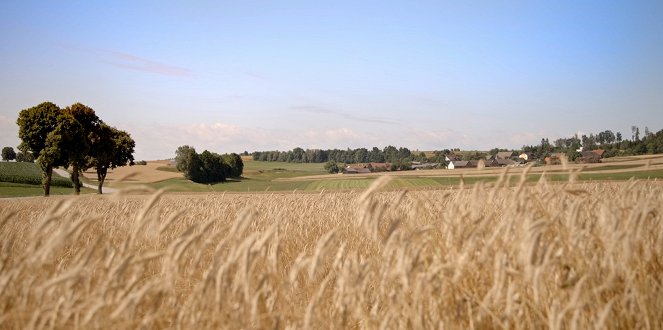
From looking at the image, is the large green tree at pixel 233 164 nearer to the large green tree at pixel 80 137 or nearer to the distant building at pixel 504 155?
the large green tree at pixel 80 137

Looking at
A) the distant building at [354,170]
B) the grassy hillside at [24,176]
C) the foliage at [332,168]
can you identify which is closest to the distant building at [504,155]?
the distant building at [354,170]

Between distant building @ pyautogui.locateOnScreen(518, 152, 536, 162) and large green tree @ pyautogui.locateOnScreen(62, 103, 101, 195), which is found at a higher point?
large green tree @ pyautogui.locateOnScreen(62, 103, 101, 195)

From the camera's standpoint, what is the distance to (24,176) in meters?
66.9

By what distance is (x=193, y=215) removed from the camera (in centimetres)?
945

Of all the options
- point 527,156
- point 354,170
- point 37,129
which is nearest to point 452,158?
point 527,156

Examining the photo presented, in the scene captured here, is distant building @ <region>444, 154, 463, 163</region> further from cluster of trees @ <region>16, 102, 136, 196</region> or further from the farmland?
cluster of trees @ <region>16, 102, 136, 196</region>

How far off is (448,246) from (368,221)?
644 millimetres

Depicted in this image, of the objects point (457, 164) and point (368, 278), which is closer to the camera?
point (368, 278)

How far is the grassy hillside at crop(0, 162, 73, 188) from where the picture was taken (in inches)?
2548

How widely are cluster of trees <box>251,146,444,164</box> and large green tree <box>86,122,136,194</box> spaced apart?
80810mm

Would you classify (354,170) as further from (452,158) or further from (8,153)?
(8,153)

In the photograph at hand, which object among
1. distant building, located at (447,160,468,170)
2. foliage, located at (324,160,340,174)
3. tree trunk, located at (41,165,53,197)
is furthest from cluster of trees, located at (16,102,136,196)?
distant building, located at (447,160,468,170)

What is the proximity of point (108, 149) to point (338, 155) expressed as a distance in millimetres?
96955

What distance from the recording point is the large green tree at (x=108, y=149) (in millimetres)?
49500
